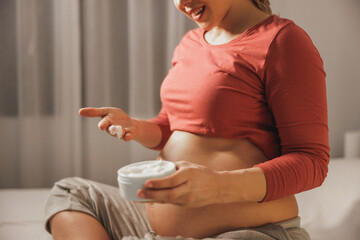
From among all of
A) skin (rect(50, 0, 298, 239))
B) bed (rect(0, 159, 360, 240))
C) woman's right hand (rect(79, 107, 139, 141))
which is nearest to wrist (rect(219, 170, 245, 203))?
skin (rect(50, 0, 298, 239))

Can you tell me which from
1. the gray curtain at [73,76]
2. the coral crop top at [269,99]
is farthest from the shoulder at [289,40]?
the gray curtain at [73,76]

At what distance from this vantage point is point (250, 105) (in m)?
0.88

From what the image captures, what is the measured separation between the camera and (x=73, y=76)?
67.9 inches

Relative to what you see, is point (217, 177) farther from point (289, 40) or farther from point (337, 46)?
point (337, 46)

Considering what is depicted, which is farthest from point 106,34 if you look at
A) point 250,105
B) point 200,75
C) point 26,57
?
point 250,105

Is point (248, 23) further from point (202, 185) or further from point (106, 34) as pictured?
point (106, 34)

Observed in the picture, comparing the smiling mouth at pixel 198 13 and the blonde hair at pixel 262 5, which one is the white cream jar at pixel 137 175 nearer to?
the smiling mouth at pixel 198 13

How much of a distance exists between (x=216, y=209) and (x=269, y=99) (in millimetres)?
270

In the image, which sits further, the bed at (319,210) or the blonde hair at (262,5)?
the bed at (319,210)

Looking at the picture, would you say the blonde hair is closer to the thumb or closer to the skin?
the skin

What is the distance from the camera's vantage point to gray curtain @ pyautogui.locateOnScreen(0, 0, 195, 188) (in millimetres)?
1697

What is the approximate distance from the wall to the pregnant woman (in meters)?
0.91

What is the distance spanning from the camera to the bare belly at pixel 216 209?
838mm

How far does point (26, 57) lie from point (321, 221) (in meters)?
1.37
